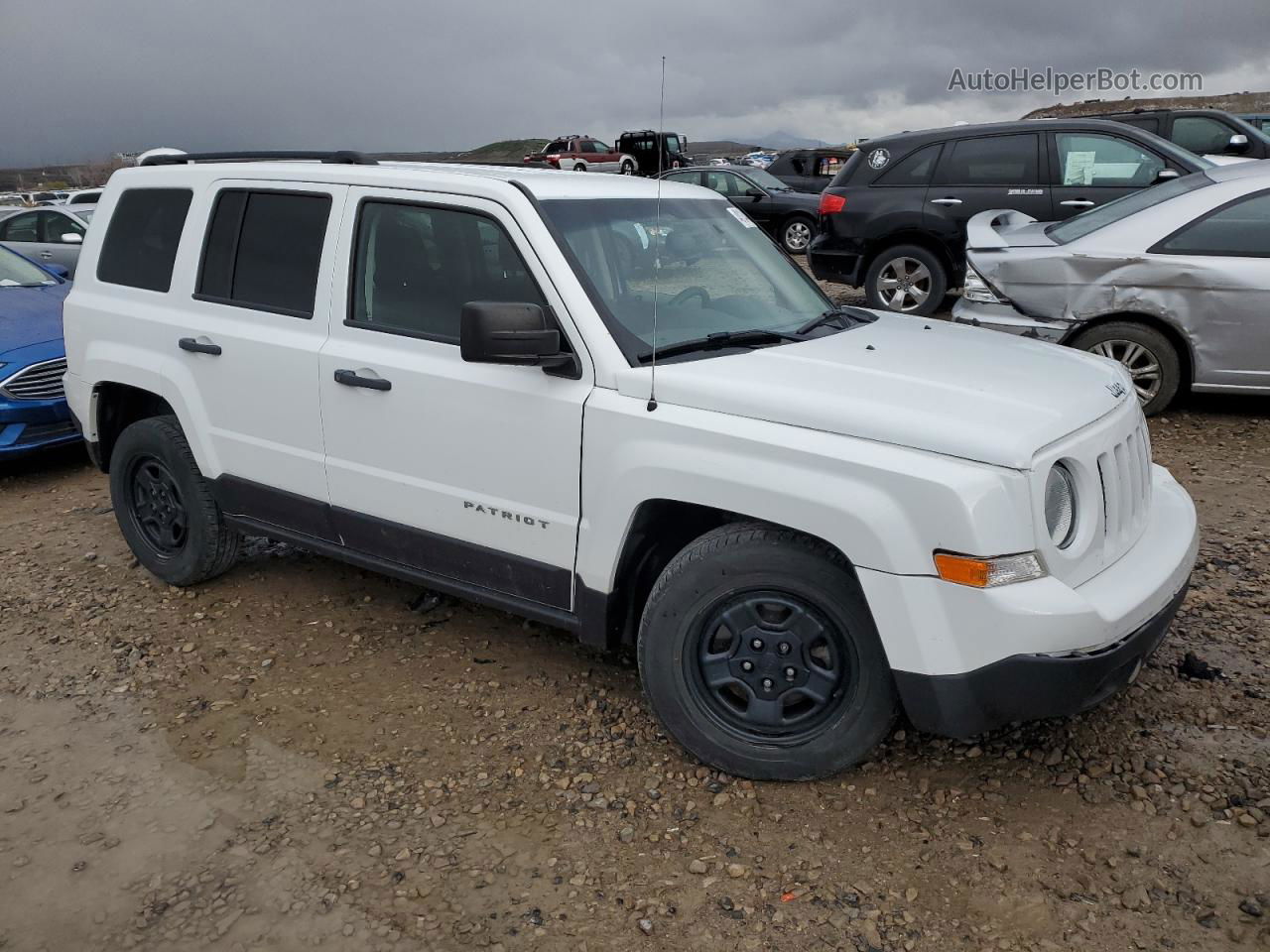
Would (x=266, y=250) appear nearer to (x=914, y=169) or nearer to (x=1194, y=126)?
(x=914, y=169)

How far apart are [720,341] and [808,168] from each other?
1866cm

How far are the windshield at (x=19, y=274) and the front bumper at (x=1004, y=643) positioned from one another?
7713 millimetres

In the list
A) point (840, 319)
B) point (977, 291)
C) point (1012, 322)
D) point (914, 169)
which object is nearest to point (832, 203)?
point (914, 169)

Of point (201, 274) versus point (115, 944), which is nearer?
point (115, 944)

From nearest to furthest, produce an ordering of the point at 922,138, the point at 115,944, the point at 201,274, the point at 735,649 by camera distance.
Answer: the point at 115,944, the point at 735,649, the point at 201,274, the point at 922,138

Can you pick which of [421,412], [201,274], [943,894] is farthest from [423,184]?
[943,894]

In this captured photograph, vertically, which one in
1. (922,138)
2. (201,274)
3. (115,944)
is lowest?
(115,944)

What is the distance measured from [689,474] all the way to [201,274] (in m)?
2.48

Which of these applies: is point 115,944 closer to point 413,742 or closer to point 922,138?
point 413,742

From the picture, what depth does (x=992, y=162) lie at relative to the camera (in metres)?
8.66

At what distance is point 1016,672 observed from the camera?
261 cm

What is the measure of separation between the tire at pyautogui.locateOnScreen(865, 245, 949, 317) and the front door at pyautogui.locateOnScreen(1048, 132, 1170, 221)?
43.0 inches

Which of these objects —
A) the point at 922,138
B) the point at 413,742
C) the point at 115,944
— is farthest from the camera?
the point at 922,138

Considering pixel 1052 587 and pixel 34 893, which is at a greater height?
pixel 1052 587
